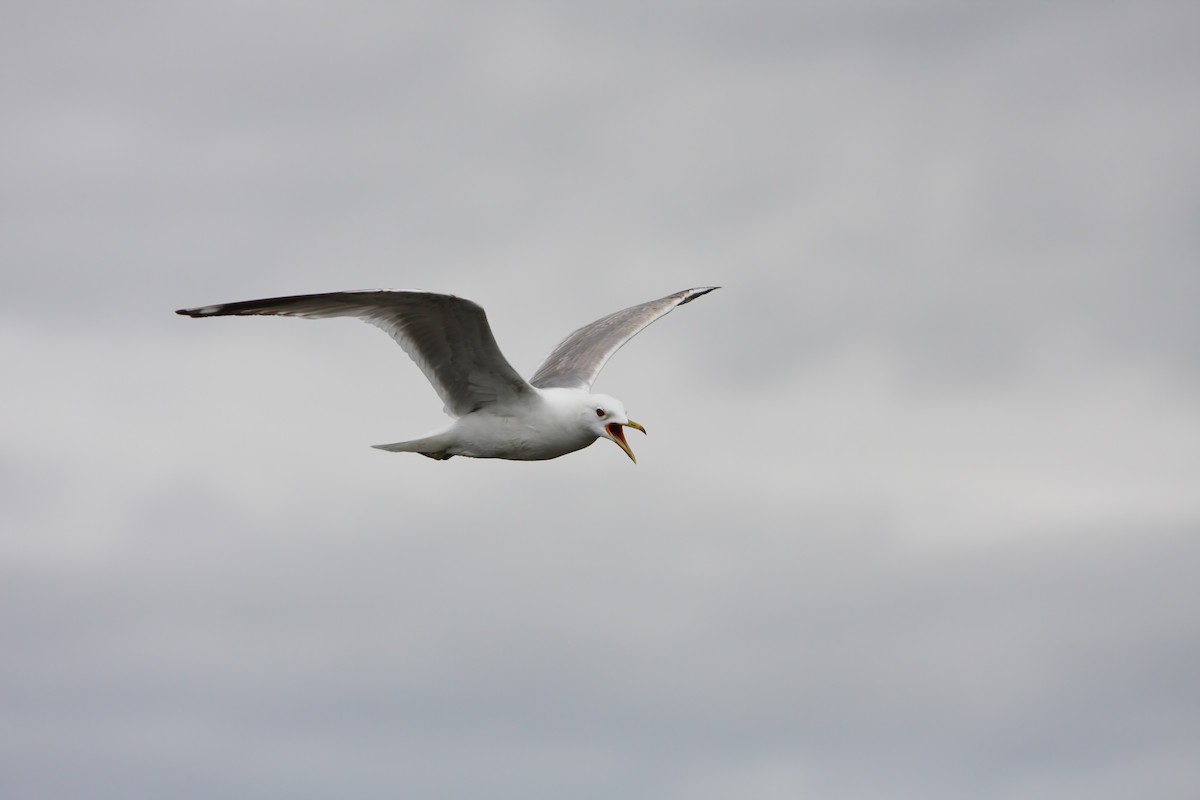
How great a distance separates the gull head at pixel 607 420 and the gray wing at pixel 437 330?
74 cm

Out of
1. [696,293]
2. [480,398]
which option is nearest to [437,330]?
[480,398]

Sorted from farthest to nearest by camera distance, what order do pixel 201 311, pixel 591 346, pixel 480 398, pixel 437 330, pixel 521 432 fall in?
1. pixel 591 346
2. pixel 480 398
3. pixel 521 432
4. pixel 437 330
5. pixel 201 311

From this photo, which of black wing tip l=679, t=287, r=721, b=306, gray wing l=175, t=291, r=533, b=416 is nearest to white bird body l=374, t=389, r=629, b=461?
gray wing l=175, t=291, r=533, b=416

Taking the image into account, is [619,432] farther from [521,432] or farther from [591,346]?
[591,346]

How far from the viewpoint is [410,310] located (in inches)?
658

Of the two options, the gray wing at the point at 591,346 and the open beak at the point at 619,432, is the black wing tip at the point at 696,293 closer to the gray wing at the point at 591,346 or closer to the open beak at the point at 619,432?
the gray wing at the point at 591,346

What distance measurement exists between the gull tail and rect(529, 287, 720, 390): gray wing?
88.4 inches

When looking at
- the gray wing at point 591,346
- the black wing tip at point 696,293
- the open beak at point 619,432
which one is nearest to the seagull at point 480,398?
the open beak at point 619,432

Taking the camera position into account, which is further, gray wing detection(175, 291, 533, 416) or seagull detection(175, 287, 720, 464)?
seagull detection(175, 287, 720, 464)

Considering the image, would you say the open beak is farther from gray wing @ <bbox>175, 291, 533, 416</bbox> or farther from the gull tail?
the gull tail

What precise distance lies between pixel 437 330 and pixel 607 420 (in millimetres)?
2157

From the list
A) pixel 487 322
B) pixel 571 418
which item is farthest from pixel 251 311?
pixel 571 418

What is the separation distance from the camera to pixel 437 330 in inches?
675

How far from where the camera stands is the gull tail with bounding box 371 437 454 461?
1798 cm
